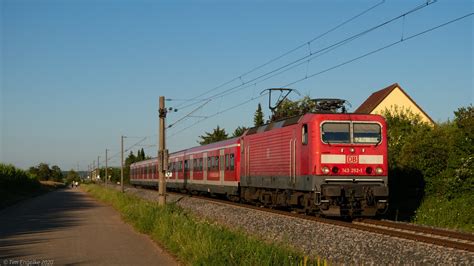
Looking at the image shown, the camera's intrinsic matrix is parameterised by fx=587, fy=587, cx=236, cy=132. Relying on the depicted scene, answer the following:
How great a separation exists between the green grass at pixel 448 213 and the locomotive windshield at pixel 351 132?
3.30 m

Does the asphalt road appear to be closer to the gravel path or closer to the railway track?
the gravel path

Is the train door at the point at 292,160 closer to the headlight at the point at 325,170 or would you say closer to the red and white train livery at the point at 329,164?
the red and white train livery at the point at 329,164

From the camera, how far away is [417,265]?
10.1 meters

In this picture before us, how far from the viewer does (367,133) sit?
18672mm

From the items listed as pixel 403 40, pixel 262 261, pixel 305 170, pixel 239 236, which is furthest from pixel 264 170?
pixel 262 261

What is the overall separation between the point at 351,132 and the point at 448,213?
13.8ft

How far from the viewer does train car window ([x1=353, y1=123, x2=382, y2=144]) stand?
18562 mm

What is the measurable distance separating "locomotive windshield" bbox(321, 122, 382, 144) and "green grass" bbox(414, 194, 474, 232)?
10.8 feet

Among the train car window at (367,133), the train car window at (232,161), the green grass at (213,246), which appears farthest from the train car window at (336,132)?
the train car window at (232,161)

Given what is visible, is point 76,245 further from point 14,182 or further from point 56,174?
point 56,174

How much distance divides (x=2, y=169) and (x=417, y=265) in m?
52.3

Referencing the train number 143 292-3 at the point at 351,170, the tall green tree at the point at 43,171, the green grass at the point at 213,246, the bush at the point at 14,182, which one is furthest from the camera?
the tall green tree at the point at 43,171

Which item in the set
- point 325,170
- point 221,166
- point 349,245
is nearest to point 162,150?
point 221,166

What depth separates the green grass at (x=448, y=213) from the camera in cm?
1838
